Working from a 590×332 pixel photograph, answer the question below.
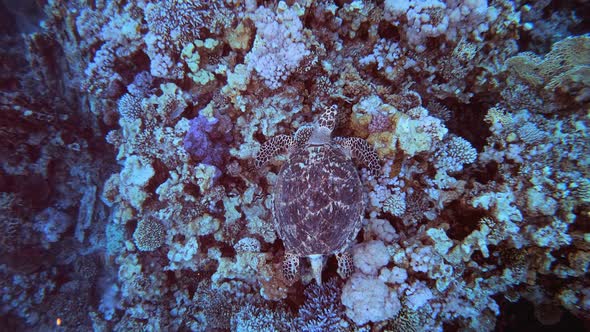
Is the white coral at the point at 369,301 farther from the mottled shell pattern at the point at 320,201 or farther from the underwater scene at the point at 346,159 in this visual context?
the mottled shell pattern at the point at 320,201

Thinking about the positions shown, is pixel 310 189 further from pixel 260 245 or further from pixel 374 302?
pixel 374 302

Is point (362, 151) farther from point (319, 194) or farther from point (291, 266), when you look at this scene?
point (291, 266)

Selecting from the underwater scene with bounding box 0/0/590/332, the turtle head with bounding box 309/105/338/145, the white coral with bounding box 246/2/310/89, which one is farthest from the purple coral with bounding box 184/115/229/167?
the turtle head with bounding box 309/105/338/145

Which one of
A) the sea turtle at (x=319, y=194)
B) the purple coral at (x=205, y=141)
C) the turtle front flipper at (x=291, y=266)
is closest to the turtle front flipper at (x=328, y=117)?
the sea turtle at (x=319, y=194)

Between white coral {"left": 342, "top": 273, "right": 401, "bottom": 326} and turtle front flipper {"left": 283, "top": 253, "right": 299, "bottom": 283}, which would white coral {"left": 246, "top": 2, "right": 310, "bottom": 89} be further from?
white coral {"left": 342, "top": 273, "right": 401, "bottom": 326}

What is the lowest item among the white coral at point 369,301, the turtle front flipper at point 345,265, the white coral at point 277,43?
the white coral at point 369,301

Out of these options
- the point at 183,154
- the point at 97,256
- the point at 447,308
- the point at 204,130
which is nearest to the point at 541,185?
the point at 447,308

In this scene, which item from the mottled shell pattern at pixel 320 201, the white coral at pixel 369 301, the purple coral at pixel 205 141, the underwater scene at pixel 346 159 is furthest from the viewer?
the purple coral at pixel 205 141
